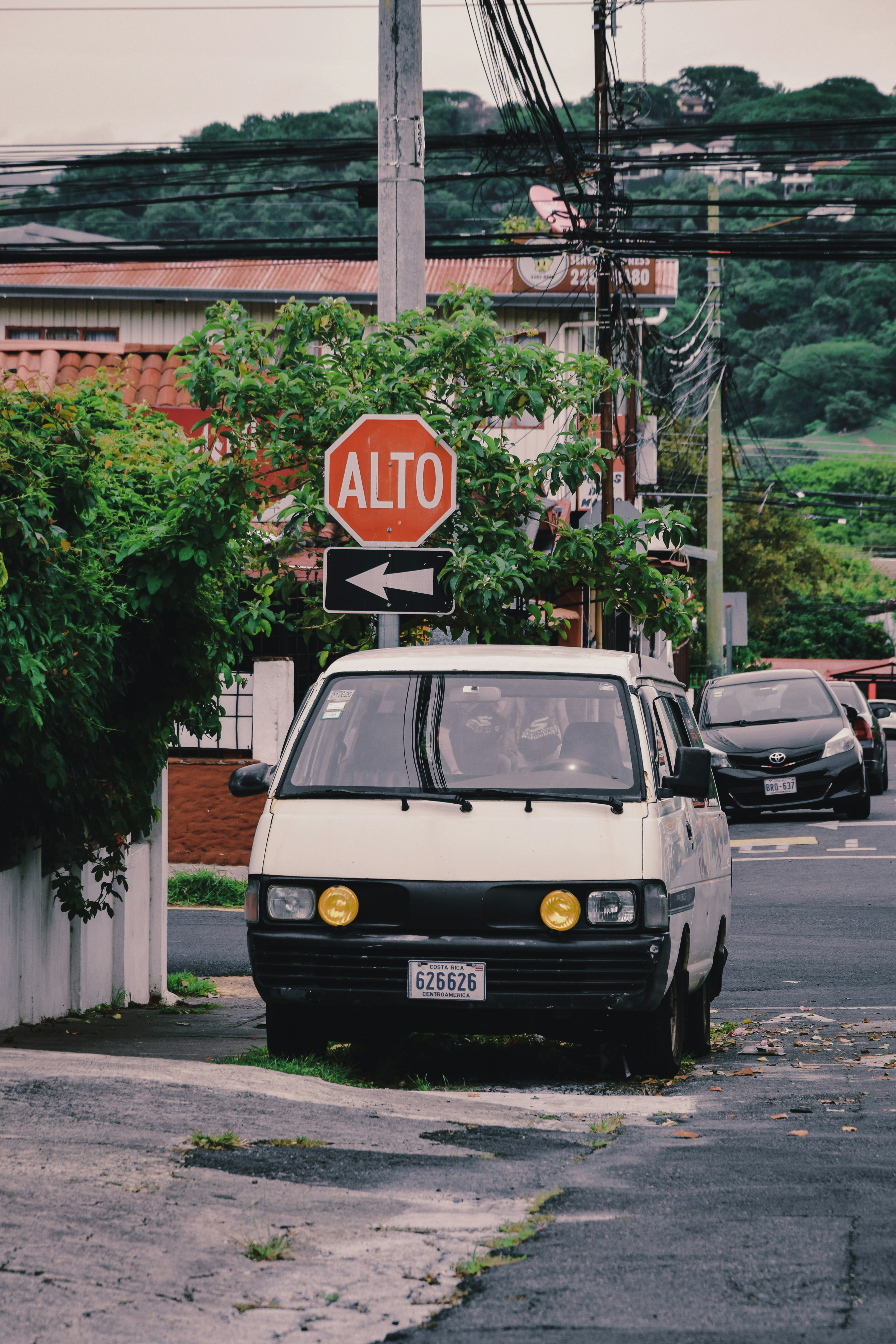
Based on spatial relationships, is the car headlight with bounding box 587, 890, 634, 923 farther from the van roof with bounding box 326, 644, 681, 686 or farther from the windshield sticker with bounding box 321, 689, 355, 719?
the windshield sticker with bounding box 321, 689, 355, 719

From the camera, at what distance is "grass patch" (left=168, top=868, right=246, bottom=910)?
→ 17.5 m

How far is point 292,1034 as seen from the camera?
7855 millimetres

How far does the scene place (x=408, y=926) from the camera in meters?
7.36

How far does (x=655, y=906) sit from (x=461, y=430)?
185 inches

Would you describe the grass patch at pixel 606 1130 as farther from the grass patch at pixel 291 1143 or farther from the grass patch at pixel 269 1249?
the grass patch at pixel 269 1249

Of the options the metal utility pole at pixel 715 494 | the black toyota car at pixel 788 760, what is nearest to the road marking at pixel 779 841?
the black toyota car at pixel 788 760

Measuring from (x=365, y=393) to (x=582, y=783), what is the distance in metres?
4.61

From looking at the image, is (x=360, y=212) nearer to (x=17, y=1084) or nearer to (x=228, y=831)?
(x=228, y=831)

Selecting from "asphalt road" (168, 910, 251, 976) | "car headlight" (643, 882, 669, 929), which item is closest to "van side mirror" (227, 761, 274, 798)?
"car headlight" (643, 882, 669, 929)

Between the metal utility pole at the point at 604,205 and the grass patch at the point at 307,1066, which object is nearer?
the grass patch at the point at 307,1066

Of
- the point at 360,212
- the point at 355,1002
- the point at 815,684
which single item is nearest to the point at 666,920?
the point at 355,1002

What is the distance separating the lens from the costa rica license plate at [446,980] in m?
7.28

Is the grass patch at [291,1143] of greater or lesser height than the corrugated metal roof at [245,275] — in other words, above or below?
below

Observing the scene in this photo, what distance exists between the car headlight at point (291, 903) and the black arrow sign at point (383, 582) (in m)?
2.02
